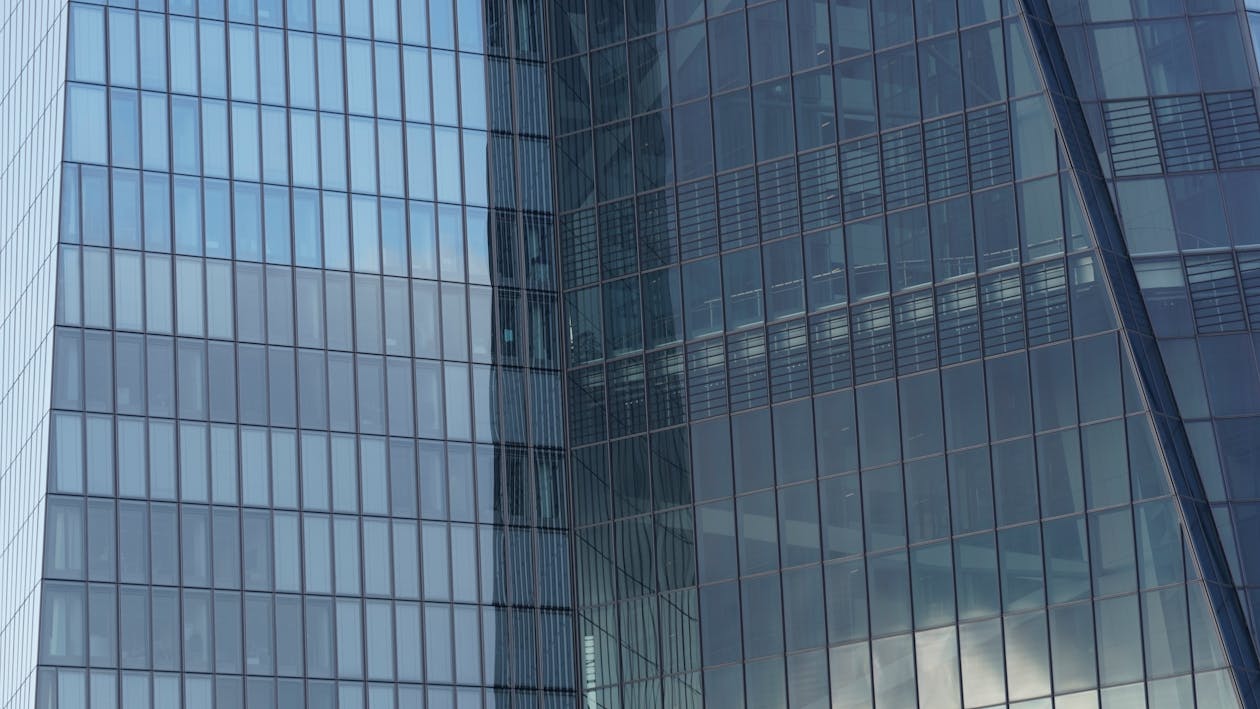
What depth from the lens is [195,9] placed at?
67.6 meters

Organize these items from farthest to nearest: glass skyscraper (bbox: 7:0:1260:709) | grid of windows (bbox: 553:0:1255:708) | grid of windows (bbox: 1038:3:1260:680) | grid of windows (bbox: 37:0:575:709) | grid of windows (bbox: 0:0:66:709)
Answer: grid of windows (bbox: 37:0:575:709), grid of windows (bbox: 0:0:66:709), glass skyscraper (bbox: 7:0:1260:709), grid of windows (bbox: 1038:3:1260:680), grid of windows (bbox: 553:0:1255:708)

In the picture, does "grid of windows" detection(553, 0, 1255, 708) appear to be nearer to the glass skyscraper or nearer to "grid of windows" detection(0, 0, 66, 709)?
the glass skyscraper

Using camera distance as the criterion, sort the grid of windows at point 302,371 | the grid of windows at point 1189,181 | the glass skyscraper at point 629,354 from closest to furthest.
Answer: the grid of windows at point 1189,181
the glass skyscraper at point 629,354
the grid of windows at point 302,371

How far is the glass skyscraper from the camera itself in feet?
192

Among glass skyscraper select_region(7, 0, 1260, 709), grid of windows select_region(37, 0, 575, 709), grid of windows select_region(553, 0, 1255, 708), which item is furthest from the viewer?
grid of windows select_region(37, 0, 575, 709)

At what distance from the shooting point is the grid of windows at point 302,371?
6281 centimetres

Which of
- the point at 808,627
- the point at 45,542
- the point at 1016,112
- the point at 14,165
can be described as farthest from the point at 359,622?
the point at 1016,112

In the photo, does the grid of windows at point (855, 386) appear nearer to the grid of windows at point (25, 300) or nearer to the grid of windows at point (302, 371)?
the grid of windows at point (302, 371)

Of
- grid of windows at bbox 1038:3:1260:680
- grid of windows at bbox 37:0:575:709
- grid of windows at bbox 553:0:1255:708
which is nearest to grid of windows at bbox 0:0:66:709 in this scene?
grid of windows at bbox 37:0:575:709

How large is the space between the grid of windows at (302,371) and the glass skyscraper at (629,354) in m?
0.12

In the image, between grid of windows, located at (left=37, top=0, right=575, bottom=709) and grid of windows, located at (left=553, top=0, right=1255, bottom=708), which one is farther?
grid of windows, located at (left=37, top=0, right=575, bottom=709)

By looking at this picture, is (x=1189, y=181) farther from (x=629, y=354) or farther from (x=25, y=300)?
(x=25, y=300)

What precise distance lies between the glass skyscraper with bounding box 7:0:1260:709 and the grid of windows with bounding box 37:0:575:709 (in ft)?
0.38

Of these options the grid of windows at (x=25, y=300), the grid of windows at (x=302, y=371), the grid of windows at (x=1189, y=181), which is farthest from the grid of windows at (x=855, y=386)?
the grid of windows at (x=25, y=300)
